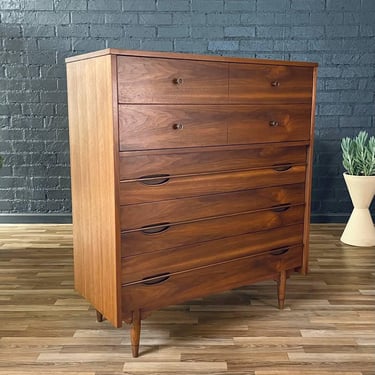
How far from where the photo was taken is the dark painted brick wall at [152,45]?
3.48 metres

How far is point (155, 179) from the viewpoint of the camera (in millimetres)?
1771

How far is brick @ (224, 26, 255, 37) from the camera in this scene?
3523 mm

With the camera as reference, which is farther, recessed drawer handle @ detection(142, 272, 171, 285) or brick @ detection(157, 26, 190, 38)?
brick @ detection(157, 26, 190, 38)

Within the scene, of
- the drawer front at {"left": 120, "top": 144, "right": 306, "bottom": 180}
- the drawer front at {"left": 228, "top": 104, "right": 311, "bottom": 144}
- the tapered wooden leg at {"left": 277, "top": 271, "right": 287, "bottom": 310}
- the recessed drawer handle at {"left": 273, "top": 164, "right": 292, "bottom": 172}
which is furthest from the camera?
the tapered wooden leg at {"left": 277, "top": 271, "right": 287, "bottom": 310}

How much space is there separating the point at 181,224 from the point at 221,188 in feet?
0.72

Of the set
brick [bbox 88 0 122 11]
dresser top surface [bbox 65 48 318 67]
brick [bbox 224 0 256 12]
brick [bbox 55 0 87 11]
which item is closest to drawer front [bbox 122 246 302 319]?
dresser top surface [bbox 65 48 318 67]

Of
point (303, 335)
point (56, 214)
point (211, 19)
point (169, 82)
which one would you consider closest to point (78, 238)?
point (169, 82)

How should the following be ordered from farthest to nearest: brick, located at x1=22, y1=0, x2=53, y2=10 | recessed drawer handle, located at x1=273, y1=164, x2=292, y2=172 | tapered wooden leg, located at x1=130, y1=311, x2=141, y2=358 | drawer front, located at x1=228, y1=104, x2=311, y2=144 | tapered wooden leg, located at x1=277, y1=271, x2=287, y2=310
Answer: brick, located at x1=22, y1=0, x2=53, y2=10
tapered wooden leg, located at x1=277, y1=271, x2=287, y2=310
recessed drawer handle, located at x1=273, y1=164, x2=292, y2=172
drawer front, located at x1=228, y1=104, x2=311, y2=144
tapered wooden leg, located at x1=130, y1=311, x2=141, y2=358

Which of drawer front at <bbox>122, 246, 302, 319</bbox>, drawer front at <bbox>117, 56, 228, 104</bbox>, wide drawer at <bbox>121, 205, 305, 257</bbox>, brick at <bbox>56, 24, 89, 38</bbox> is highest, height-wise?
brick at <bbox>56, 24, 89, 38</bbox>

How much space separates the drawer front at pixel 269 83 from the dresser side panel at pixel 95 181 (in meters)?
0.50

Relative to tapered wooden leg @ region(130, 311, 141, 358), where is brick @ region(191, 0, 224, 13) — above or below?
above

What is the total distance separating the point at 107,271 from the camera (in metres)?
1.80

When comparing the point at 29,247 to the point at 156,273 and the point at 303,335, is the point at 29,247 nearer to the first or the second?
the point at 156,273

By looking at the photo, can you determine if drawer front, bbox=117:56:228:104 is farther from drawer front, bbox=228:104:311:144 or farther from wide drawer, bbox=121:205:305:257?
wide drawer, bbox=121:205:305:257
